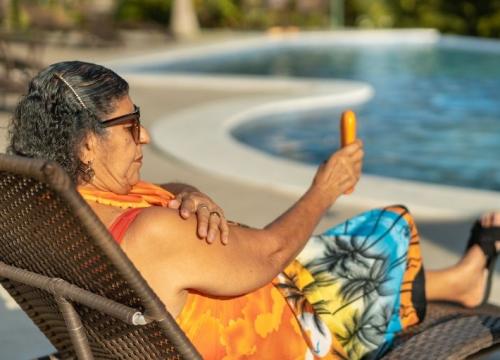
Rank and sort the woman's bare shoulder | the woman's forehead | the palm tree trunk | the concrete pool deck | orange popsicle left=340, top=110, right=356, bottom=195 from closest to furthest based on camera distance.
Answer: the woman's bare shoulder → the woman's forehead → orange popsicle left=340, top=110, right=356, bottom=195 → the concrete pool deck → the palm tree trunk

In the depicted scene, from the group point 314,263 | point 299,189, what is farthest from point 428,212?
point 314,263

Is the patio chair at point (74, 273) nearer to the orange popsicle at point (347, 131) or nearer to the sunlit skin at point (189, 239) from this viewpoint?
the sunlit skin at point (189, 239)

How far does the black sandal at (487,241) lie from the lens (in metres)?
3.25

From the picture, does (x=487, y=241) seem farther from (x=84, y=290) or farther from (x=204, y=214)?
(x=84, y=290)

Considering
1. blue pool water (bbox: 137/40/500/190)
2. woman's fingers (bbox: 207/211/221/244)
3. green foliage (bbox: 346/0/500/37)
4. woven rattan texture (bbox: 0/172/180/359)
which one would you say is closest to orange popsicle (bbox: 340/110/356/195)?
woman's fingers (bbox: 207/211/221/244)

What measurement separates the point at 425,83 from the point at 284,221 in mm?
13736

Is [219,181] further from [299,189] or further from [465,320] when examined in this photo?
[465,320]

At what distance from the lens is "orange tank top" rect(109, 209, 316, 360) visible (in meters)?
2.20

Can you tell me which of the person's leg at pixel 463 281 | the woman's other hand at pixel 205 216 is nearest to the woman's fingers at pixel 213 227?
the woman's other hand at pixel 205 216

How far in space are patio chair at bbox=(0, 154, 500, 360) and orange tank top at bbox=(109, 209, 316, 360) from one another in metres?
0.13

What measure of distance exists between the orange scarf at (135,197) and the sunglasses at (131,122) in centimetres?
13

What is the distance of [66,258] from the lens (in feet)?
6.57

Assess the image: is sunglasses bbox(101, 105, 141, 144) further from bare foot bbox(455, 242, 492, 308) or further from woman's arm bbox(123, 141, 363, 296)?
bare foot bbox(455, 242, 492, 308)

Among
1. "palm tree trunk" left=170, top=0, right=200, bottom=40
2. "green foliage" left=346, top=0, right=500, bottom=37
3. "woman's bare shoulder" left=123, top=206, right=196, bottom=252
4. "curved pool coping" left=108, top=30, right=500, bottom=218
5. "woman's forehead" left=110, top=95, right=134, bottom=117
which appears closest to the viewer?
"woman's bare shoulder" left=123, top=206, right=196, bottom=252
